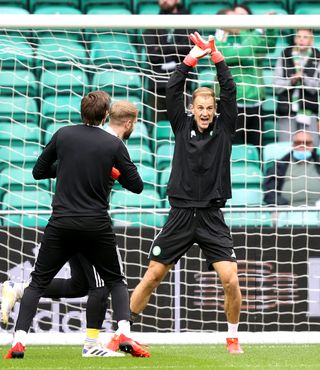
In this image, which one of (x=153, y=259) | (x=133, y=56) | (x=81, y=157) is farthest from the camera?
(x=133, y=56)

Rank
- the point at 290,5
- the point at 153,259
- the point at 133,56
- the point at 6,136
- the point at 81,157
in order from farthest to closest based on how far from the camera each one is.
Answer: the point at 290,5 → the point at 133,56 → the point at 6,136 → the point at 153,259 → the point at 81,157

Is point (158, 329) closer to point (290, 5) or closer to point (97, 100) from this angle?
point (97, 100)

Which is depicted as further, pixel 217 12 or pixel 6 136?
pixel 217 12

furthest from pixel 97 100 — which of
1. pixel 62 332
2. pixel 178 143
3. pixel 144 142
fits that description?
pixel 144 142

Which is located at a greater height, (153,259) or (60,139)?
(60,139)

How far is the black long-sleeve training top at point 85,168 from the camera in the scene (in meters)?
7.31

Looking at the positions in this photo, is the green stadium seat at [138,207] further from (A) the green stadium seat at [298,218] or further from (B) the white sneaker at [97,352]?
(B) the white sneaker at [97,352]

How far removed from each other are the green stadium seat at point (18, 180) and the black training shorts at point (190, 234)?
3.17 metres

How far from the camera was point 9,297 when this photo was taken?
8133 millimetres

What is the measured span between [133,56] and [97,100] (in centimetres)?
509

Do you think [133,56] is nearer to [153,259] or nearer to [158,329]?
[158,329]

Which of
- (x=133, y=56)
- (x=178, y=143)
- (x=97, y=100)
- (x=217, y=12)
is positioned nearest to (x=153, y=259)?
(x=178, y=143)

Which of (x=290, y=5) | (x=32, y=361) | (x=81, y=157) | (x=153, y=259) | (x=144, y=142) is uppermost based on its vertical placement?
(x=290, y=5)

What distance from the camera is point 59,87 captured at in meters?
11.6
